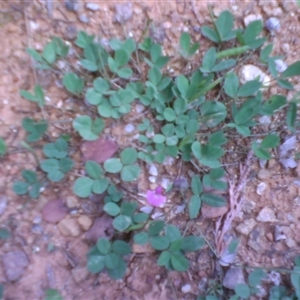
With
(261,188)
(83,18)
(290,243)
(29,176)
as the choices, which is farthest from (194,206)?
(83,18)

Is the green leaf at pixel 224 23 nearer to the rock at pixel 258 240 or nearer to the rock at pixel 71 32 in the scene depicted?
the rock at pixel 71 32

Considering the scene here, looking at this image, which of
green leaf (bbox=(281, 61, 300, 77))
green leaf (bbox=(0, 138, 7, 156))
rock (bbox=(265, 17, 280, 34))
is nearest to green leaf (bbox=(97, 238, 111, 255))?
green leaf (bbox=(0, 138, 7, 156))

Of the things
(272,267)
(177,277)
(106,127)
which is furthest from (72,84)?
(272,267)

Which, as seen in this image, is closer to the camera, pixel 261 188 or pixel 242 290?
pixel 242 290

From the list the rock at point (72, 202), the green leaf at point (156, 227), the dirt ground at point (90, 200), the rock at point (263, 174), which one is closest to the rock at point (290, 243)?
the dirt ground at point (90, 200)

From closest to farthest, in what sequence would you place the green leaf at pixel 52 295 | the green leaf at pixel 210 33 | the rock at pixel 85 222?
the green leaf at pixel 52 295 < the rock at pixel 85 222 < the green leaf at pixel 210 33

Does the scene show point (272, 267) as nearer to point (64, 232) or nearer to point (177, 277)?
point (177, 277)

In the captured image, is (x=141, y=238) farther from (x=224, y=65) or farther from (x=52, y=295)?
(x=224, y=65)
